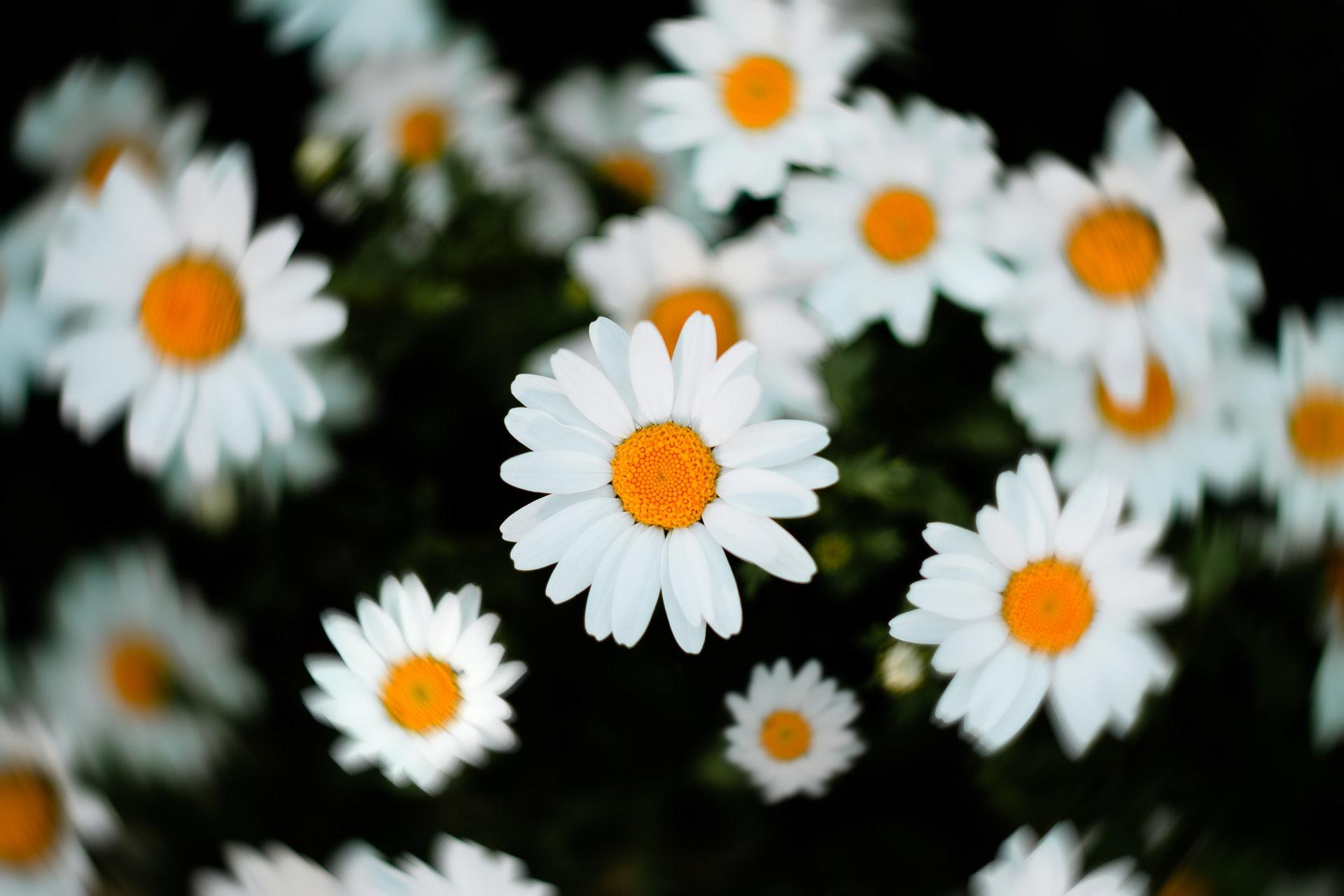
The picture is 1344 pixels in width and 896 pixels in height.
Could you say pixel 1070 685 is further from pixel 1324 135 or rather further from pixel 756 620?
pixel 1324 135

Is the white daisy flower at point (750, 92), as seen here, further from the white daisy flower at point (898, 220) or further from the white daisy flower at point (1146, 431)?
the white daisy flower at point (1146, 431)

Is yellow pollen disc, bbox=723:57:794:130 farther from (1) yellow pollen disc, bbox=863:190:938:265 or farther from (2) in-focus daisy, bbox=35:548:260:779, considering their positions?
(2) in-focus daisy, bbox=35:548:260:779

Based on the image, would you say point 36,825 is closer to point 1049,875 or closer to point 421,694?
point 421,694

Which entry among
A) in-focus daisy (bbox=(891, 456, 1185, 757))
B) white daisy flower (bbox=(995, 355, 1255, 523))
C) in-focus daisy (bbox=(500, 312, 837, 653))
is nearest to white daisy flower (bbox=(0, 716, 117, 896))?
in-focus daisy (bbox=(500, 312, 837, 653))

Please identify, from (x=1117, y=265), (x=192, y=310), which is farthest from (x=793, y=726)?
(x=192, y=310)

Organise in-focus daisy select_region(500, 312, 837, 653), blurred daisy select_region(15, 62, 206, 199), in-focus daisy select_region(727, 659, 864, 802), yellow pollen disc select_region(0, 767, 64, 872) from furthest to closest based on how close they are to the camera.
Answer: blurred daisy select_region(15, 62, 206, 199)
yellow pollen disc select_region(0, 767, 64, 872)
in-focus daisy select_region(727, 659, 864, 802)
in-focus daisy select_region(500, 312, 837, 653)

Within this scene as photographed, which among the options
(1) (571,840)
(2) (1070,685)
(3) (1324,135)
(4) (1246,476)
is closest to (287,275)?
(1) (571,840)

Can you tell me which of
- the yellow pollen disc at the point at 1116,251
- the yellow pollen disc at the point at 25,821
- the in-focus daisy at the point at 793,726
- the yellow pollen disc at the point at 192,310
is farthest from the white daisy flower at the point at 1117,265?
the yellow pollen disc at the point at 25,821
